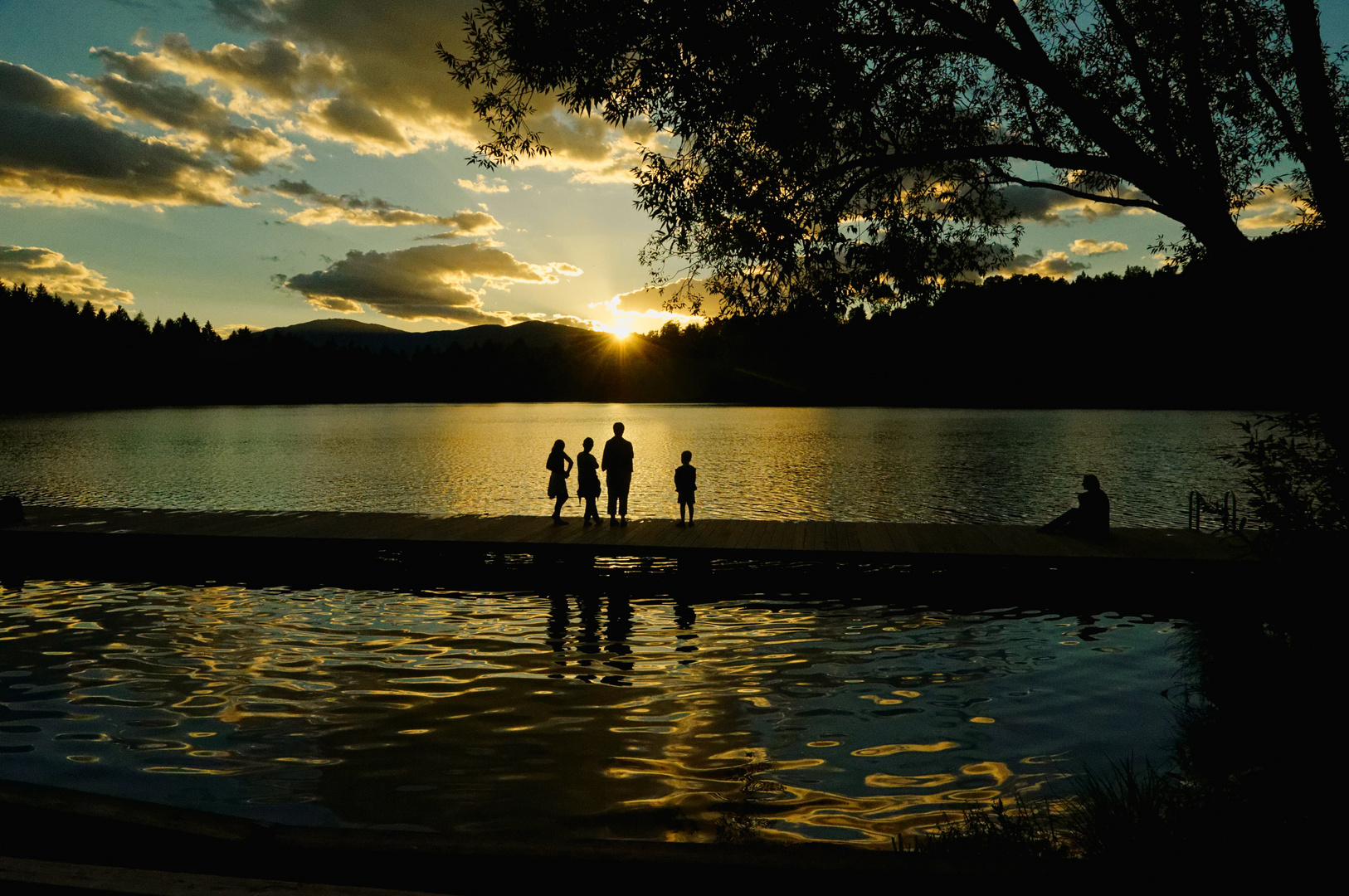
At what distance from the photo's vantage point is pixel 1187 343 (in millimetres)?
119062

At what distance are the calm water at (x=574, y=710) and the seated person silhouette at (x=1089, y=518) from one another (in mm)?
3532

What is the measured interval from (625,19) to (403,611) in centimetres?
1023

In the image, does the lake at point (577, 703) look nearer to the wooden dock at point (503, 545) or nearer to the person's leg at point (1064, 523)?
the wooden dock at point (503, 545)

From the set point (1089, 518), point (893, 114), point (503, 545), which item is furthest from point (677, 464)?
point (893, 114)

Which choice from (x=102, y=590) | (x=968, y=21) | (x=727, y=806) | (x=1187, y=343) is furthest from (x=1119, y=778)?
(x=1187, y=343)

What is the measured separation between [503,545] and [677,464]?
33.8 metres

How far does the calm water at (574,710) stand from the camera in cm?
710

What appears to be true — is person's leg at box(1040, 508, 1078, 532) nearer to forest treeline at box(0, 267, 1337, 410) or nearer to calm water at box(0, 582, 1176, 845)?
calm water at box(0, 582, 1176, 845)

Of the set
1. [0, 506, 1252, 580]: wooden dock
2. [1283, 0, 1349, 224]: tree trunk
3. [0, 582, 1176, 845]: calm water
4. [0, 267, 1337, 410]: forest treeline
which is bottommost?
[0, 582, 1176, 845]: calm water

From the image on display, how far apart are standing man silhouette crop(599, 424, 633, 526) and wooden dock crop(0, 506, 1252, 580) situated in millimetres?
677

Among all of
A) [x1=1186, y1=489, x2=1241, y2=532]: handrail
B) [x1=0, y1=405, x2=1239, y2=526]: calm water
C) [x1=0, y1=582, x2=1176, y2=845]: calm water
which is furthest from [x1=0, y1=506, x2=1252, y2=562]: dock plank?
[x1=0, y1=405, x2=1239, y2=526]: calm water

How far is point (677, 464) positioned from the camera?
50.7 m

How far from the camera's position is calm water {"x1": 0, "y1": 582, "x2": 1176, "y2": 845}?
7098 mm

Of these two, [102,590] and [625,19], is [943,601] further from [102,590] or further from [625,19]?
[102,590]
